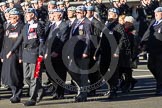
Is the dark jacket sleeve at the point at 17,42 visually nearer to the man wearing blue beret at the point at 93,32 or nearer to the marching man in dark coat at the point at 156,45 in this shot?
the man wearing blue beret at the point at 93,32

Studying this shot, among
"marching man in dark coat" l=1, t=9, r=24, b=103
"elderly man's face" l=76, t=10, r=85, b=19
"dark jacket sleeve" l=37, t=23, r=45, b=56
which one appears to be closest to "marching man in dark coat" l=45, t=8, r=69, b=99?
"elderly man's face" l=76, t=10, r=85, b=19

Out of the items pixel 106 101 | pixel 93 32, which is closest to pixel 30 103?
pixel 106 101

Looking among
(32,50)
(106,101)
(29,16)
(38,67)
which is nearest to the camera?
(38,67)

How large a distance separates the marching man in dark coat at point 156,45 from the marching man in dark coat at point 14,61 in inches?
116

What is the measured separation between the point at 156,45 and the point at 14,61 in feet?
10.4

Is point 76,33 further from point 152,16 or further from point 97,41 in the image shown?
point 152,16

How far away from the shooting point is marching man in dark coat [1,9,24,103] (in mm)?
11016

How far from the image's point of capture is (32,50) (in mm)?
10539

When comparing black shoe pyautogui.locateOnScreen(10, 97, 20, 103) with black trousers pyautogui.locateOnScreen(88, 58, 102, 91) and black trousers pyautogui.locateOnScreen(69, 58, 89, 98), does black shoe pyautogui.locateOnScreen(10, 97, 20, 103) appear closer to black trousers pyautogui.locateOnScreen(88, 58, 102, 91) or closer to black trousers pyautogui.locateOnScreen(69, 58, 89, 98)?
black trousers pyautogui.locateOnScreen(69, 58, 89, 98)

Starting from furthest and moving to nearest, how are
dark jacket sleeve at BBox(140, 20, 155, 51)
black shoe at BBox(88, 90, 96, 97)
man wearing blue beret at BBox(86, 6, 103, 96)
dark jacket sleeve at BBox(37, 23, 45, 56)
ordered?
dark jacket sleeve at BBox(140, 20, 155, 51) < black shoe at BBox(88, 90, 96, 97) < man wearing blue beret at BBox(86, 6, 103, 96) < dark jacket sleeve at BBox(37, 23, 45, 56)

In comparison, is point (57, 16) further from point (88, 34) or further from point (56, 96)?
point (56, 96)

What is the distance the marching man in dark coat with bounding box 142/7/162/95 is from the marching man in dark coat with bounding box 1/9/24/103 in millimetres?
2935

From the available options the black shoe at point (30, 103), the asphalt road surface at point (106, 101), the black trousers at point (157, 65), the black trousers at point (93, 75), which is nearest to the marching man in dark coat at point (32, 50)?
the black shoe at point (30, 103)

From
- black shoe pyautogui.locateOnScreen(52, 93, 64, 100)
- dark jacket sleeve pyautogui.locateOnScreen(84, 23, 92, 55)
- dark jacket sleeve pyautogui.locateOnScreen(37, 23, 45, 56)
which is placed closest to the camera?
dark jacket sleeve pyautogui.locateOnScreen(37, 23, 45, 56)
